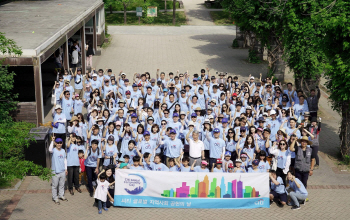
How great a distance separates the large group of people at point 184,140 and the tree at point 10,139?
1213mm

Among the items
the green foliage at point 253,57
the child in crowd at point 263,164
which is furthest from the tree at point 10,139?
the green foliage at point 253,57

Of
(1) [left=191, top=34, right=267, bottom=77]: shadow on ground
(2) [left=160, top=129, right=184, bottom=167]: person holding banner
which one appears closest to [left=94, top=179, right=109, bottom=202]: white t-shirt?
(2) [left=160, top=129, right=184, bottom=167]: person holding banner

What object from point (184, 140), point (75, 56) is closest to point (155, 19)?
point (75, 56)

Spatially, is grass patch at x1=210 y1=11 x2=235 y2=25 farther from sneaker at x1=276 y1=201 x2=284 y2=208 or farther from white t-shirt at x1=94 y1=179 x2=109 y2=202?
white t-shirt at x1=94 y1=179 x2=109 y2=202

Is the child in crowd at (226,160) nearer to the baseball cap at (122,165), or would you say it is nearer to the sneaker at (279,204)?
the sneaker at (279,204)

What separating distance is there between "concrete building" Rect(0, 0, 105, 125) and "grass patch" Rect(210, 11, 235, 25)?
15.7m

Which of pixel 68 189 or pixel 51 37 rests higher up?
pixel 51 37

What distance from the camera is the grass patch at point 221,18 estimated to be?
43562mm

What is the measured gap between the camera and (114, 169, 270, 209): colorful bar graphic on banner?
36.9ft

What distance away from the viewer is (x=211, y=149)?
12.5 meters

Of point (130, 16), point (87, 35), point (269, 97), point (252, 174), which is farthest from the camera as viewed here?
point (130, 16)

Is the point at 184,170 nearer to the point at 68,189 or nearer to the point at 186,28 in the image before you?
the point at 68,189

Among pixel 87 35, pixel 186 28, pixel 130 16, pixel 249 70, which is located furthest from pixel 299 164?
pixel 130 16

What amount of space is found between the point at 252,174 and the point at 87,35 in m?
20.3
